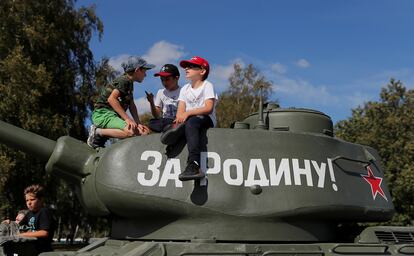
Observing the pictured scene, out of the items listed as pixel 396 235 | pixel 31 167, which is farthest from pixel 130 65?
pixel 31 167

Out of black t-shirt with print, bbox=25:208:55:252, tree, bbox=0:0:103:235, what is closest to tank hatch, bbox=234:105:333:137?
black t-shirt with print, bbox=25:208:55:252

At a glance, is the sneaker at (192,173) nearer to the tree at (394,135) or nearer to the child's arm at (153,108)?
the child's arm at (153,108)

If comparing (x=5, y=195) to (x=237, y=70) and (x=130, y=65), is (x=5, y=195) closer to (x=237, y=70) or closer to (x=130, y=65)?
(x=130, y=65)

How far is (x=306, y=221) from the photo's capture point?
5.77 m

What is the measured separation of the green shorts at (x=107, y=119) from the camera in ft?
21.1

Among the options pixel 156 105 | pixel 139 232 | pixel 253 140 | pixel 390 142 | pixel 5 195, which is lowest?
pixel 139 232

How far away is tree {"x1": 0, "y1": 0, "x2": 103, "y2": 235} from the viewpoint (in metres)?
20.9

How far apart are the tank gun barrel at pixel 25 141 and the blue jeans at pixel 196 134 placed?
1.64 m

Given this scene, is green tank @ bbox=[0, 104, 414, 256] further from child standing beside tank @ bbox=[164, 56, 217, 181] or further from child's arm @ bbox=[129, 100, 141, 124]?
child's arm @ bbox=[129, 100, 141, 124]

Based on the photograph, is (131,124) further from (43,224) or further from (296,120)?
(296,120)

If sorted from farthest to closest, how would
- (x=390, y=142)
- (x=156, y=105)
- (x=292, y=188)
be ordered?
(x=390, y=142), (x=156, y=105), (x=292, y=188)

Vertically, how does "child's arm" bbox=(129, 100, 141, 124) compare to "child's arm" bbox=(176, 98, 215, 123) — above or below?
Answer: above

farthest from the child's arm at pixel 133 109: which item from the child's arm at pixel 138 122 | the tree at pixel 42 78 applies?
the tree at pixel 42 78

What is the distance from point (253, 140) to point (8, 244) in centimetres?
315
